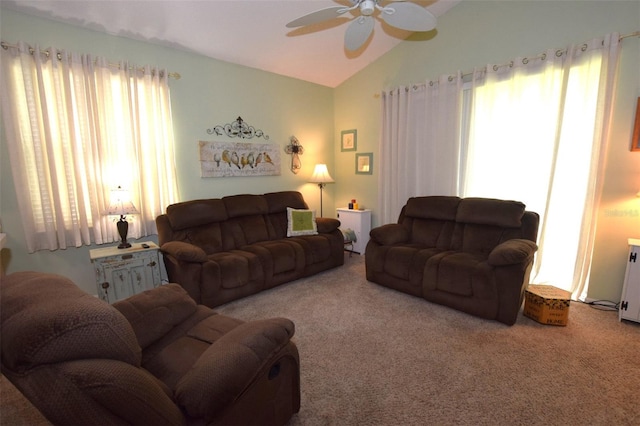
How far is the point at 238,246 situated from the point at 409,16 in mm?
2813

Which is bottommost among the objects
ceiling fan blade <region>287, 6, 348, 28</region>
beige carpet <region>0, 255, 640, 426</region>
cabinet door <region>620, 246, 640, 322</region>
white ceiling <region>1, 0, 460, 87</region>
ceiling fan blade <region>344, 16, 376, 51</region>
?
beige carpet <region>0, 255, 640, 426</region>

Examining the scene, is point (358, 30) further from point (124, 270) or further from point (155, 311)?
point (124, 270)

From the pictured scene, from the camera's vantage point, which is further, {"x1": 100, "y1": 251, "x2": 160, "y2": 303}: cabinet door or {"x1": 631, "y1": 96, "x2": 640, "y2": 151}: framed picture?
{"x1": 100, "y1": 251, "x2": 160, "y2": 303}: cabinet door

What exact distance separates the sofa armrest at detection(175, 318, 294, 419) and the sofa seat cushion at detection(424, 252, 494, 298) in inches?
74.5

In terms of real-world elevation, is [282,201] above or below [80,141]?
below

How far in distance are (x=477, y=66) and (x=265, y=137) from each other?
278 centimetres

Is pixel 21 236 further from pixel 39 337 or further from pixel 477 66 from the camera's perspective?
pixel 477 66

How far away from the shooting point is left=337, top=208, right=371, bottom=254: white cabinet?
444cm

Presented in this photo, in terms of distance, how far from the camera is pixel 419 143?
3.88 metres

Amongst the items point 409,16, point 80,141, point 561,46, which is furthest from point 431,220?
point 80,141

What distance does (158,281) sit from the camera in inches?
115

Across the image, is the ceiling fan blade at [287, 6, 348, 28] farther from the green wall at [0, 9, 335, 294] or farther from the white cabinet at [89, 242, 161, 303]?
the white cabinet at [89, 242, 161, 303]

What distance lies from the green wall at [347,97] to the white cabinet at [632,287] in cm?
36

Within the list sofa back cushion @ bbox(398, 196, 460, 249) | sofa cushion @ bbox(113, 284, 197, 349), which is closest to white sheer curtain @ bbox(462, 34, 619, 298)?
sofa back cushion @ bbox(398, 196, 460, 249)
